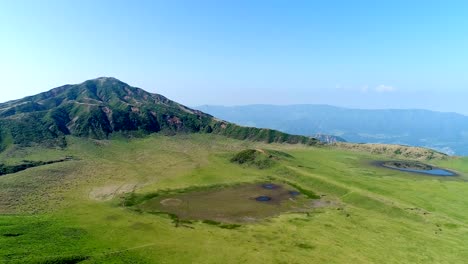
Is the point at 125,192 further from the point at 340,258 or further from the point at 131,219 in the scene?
the point at 340,258

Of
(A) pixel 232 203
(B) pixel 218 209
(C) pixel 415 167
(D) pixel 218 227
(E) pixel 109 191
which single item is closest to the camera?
(D) pixel 218 227

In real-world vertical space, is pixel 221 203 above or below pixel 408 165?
below

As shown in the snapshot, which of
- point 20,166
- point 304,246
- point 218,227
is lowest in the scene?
point 218,227

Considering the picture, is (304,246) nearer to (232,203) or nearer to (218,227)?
(218,227)

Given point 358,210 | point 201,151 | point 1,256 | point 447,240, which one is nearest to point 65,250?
point 1,256

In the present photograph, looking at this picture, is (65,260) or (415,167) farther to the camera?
(415,167)

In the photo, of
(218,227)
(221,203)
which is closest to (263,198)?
(221,203)

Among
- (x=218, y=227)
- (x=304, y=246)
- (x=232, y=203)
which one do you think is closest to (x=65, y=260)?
(x=218, y=227)

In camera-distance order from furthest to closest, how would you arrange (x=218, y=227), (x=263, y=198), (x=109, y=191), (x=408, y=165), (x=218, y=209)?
(x=408, y=165) < (x=109, y=191) < (x=263, y=198) < (x=218, y=209) < (x=218, y=227)
